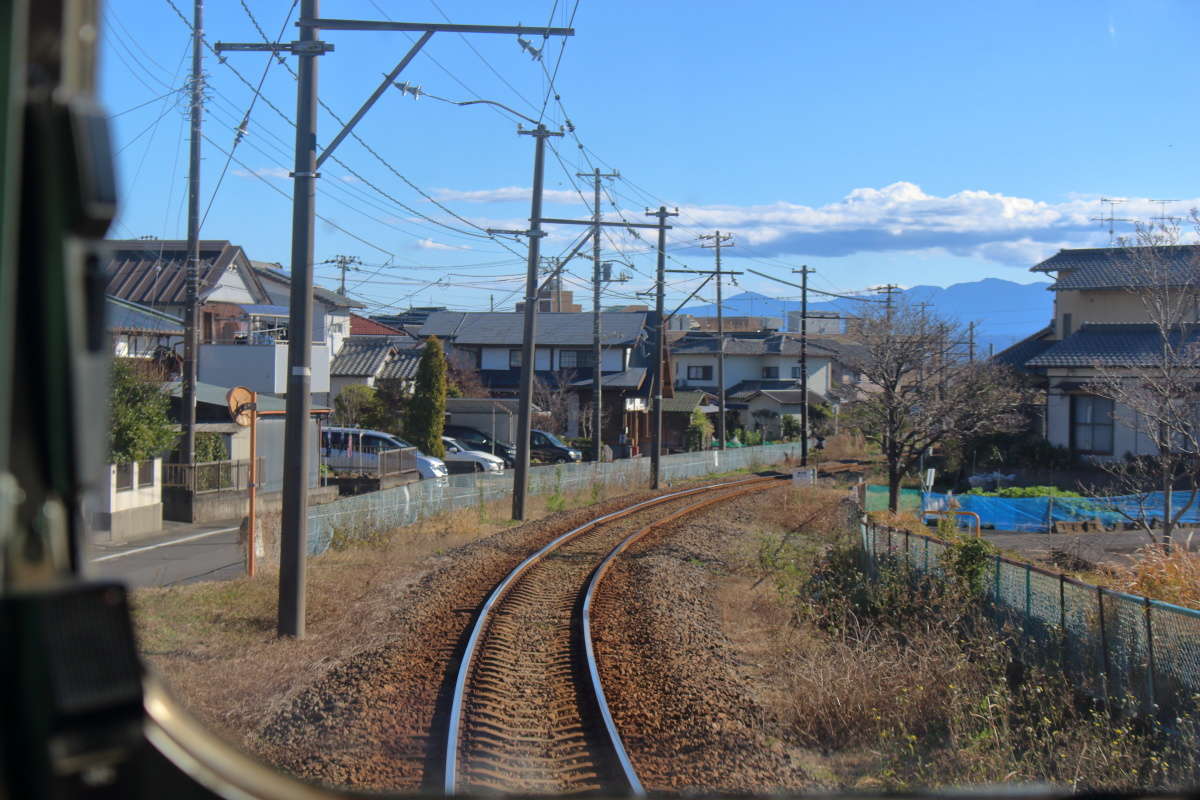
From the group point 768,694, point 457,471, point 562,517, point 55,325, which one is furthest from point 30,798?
point 457,471

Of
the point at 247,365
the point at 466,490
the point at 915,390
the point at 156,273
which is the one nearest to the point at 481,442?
the point at 247,365

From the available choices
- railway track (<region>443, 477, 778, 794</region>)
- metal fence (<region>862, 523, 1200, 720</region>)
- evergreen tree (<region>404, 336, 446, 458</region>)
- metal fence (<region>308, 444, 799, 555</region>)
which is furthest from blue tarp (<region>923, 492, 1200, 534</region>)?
evergreen tree (<region>404, 336, 446, 458</region>)

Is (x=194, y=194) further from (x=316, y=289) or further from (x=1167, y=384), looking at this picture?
(x=316, y=289)

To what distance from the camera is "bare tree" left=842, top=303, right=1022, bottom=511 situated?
21.5 meters

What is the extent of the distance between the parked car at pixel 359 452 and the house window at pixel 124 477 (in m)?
9.00

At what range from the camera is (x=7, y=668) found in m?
1.01

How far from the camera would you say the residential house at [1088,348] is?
2669 centimetres

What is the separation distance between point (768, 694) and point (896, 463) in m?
13.7

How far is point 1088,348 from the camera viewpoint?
28359 mm

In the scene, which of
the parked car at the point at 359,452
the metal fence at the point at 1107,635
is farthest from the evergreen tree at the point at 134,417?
the metal fence at the point at 1107,635

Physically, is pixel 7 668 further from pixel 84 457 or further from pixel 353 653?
pixel 353 653

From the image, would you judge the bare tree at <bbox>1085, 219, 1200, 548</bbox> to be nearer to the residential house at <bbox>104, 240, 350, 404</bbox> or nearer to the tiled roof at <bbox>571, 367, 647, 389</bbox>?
the residential house at <bbox>104, 240, 350, 404</bbox>

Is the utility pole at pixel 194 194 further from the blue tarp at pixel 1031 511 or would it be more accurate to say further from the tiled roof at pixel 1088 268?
the tiled roof at pixel 1088 268

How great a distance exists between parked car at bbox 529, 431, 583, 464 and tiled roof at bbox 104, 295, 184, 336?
14274mm
